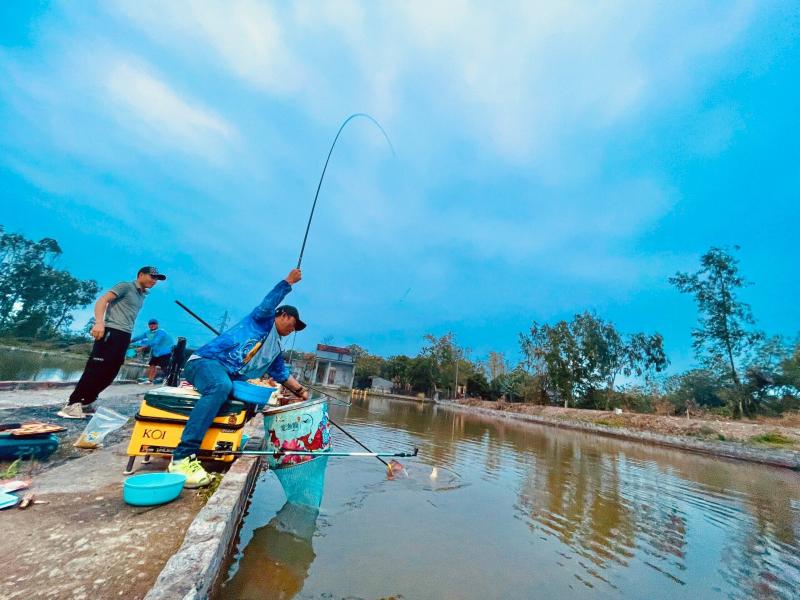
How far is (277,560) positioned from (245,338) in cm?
182

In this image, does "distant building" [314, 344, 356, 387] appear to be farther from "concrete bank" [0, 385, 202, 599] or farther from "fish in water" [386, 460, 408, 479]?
"concrete bank" [0, 385, 202, 599]

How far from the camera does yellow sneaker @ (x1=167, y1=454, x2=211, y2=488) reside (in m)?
2.56

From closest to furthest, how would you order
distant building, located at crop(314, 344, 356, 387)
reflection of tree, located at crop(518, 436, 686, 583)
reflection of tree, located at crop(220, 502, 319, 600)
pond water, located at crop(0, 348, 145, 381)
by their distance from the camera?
1. reflection of tree, located at crop(220, 502, 319, 600)
2. reflection of tree, located at crop(518, 436, 686, 583)
3. pond water, located at crop(0, 348, 145, 381)
4. distant building, located at crop(314, 344, 356, 387)

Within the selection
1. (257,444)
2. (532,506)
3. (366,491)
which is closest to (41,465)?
(257,444)

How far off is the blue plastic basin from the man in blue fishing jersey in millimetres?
252

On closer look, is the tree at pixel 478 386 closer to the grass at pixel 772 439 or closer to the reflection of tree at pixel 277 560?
the grass at pixel 772 439

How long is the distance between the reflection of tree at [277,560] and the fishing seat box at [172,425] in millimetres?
781

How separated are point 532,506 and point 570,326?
38247 mm

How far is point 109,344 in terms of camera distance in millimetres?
4234

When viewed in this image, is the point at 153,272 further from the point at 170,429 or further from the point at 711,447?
the point at 711,447

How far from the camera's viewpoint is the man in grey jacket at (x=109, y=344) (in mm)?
4195

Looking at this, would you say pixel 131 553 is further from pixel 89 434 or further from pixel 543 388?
pixel 543 388

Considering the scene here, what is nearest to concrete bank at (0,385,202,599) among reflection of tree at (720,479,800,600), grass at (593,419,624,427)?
reflection of tree at (720,479,800,600)

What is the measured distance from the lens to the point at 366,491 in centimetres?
428
